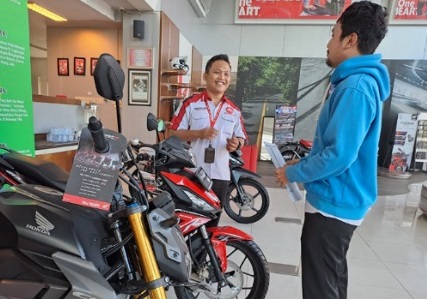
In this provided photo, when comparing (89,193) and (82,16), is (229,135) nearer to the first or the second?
(89,193)

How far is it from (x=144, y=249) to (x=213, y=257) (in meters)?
0.63

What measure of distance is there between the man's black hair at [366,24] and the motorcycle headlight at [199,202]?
0.88 metres

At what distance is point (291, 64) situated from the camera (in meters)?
7.33

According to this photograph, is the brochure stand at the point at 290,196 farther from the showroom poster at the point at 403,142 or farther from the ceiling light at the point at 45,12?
the ceiling light at the point at 45,12

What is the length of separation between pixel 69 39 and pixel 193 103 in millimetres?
4970

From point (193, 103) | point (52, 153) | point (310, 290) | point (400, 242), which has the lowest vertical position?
point (400, 242)

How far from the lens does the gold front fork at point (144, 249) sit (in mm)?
792

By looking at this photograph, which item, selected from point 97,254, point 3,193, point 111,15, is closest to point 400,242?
point 97,254

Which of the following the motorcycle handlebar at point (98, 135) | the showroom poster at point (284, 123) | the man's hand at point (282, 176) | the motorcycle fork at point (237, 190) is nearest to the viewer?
the motorcycle handlebar at point (98, 135)

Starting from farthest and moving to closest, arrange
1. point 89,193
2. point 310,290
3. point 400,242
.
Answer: point 400,242
point 310,290
point 89,193

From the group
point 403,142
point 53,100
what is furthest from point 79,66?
point 403,142

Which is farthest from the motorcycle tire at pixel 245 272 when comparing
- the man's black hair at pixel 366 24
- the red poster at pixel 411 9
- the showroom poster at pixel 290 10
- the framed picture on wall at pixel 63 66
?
the red poster at pixel 411 9

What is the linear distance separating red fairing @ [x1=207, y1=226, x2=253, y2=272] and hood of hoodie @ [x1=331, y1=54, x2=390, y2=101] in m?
0.87

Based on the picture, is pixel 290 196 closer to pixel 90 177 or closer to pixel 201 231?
pixel 201 231
